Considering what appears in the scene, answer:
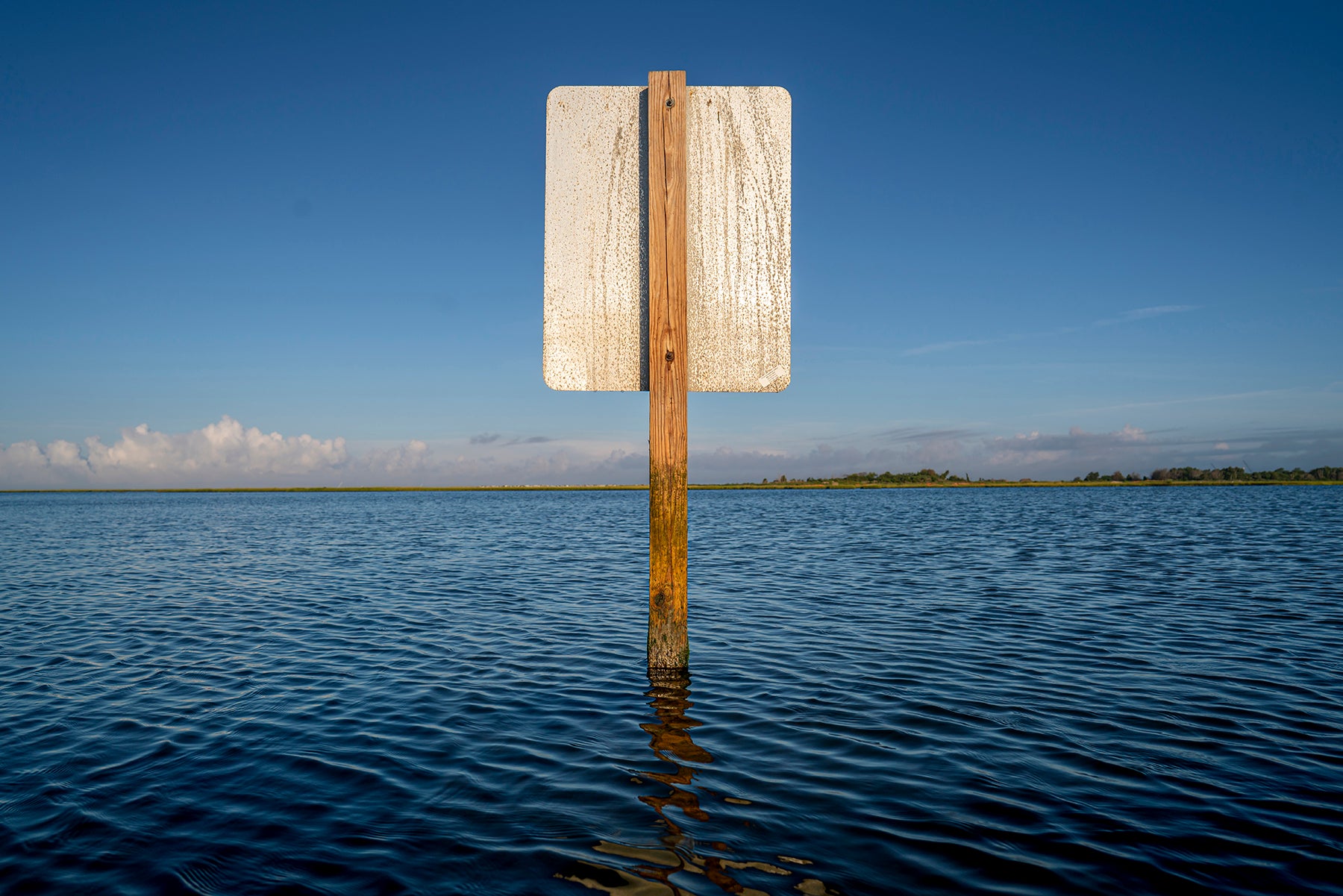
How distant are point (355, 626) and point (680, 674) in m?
8.18

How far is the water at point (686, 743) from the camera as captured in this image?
15.3 feet

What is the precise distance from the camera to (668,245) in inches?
248

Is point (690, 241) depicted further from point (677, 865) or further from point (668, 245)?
point (677, 865)

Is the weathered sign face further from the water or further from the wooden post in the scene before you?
the water

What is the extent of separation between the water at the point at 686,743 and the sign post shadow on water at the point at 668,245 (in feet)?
8.49

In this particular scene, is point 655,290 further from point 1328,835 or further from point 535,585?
point 535,585

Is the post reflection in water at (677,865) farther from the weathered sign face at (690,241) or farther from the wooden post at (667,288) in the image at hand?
the weathered sign face at (690,241)

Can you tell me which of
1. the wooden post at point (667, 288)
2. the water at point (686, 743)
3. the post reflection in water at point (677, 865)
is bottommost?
the water at point (686, 743)

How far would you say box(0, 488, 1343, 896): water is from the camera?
15.3 feet

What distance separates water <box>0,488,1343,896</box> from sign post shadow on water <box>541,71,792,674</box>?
8.49 ft

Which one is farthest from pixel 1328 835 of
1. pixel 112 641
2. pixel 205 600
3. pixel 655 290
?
pixel 205 600

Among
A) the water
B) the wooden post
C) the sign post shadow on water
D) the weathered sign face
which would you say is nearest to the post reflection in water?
the water

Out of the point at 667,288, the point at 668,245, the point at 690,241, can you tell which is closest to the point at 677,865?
the point at 667,288

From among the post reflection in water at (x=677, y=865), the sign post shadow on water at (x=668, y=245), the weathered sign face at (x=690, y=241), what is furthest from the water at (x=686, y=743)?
the weathered sign face at (x=690, y=241)
